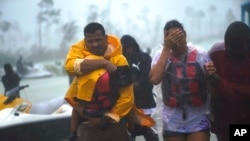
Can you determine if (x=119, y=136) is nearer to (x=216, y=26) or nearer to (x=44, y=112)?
(x=44, y=112)

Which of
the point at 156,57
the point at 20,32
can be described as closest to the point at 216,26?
the point at 20,32

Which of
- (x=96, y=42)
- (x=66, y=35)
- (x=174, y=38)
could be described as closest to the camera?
(x=96, y=42)

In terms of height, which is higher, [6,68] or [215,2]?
[215,2]

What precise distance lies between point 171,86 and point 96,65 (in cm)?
58

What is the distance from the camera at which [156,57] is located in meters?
3.01

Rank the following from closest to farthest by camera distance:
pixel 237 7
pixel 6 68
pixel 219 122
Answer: pixel 219 122, pixel 6 68, pixel 237 7

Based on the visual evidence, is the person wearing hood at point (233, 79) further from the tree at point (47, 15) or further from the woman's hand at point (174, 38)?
the tree at point (47, 15)

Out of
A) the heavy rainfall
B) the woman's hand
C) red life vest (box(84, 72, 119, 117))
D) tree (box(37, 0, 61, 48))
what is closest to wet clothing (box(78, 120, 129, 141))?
red life vest (box(84, 72, 119, 117))

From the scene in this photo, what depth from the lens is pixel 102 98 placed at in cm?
263

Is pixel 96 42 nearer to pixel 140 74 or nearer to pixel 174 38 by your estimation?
pixel 174 38

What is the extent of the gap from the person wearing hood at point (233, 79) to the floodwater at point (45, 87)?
19.0 feet

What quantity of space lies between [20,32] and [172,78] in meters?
6.08

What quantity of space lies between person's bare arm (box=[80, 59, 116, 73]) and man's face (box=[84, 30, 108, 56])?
11cm

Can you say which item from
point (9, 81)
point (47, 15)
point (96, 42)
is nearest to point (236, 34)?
point (96, 42)
